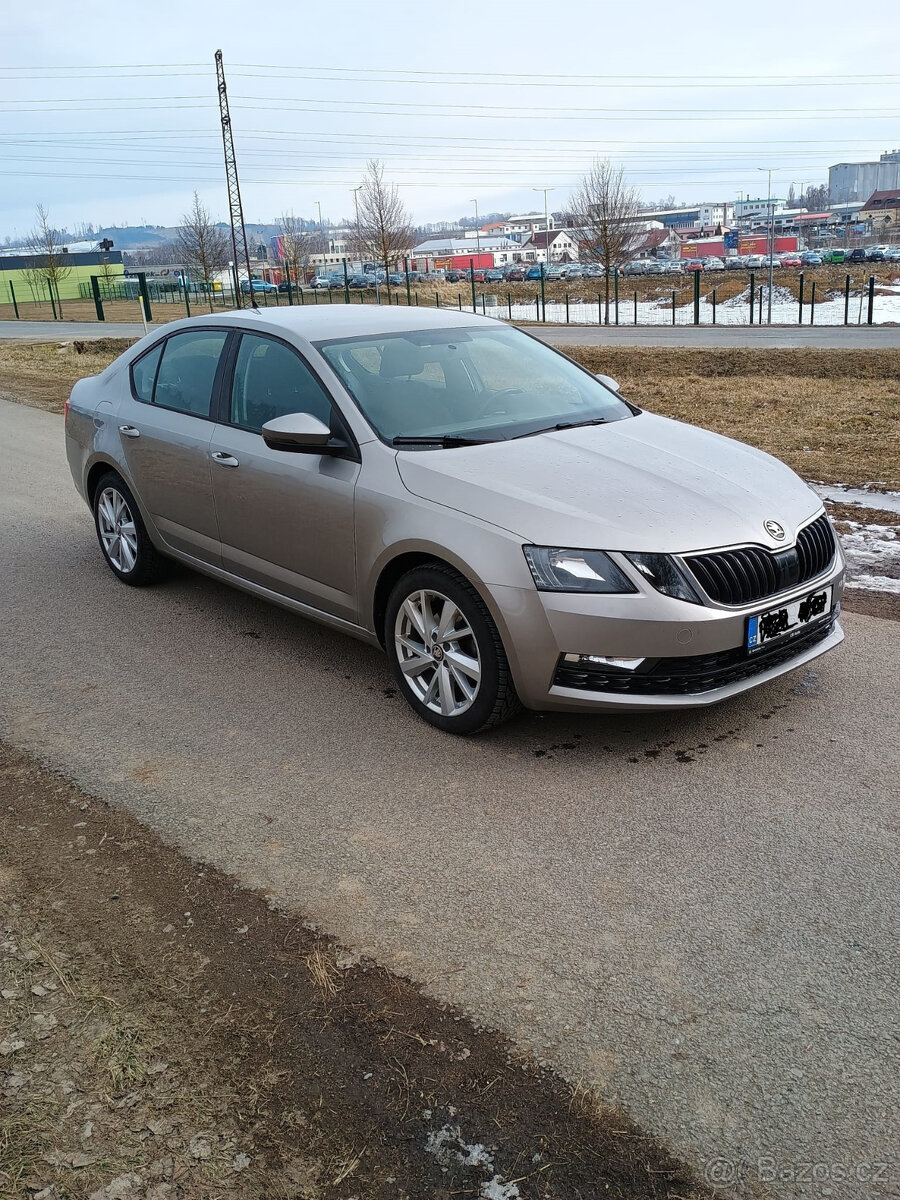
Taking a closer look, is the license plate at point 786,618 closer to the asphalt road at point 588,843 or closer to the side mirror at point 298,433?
the asphalt road at point 588,843

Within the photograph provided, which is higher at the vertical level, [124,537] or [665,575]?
[665,575]

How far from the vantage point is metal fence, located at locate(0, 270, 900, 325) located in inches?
1639

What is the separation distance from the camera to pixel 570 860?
343 cm

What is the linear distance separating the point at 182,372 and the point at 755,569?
3.44 meters

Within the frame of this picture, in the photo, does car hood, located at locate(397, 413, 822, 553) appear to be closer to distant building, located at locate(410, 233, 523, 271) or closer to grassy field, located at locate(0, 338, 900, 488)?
grassy field, located at locate(0, 338, 900, 488)

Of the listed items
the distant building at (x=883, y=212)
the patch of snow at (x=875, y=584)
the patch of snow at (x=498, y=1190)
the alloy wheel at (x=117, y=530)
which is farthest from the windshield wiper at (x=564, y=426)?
the distant building at (x=883, y=212)

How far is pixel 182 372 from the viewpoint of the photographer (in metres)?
5.82

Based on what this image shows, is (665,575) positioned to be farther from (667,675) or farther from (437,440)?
(437,440)

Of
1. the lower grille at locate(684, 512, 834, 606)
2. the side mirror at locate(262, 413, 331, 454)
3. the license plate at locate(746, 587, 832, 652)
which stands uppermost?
the side mirror at locate(262, 413, 331, 454)

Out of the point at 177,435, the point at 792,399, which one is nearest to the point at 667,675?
the point at 177,435

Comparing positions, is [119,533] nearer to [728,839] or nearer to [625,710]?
[625,710]

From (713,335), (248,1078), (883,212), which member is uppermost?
(883,212)

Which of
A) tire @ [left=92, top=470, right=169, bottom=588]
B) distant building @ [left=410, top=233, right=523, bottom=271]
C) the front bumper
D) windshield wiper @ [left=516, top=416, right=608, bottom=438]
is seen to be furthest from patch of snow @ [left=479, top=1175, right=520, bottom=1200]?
distant building @ [left=410, top=233, right=523, bottom=271]

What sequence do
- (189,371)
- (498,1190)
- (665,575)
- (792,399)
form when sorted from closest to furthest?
1. (498,1190)
2. (665,575)
3. (189,371)
4. (792,399)
